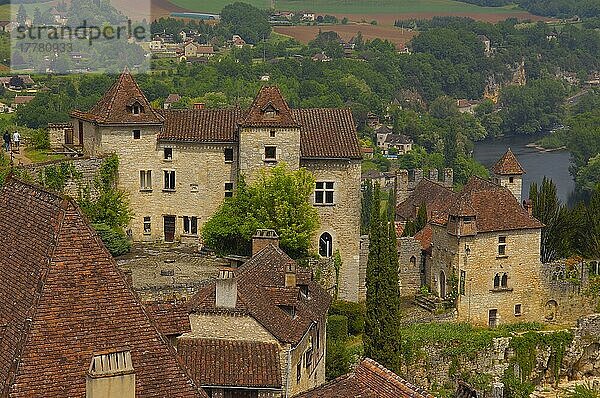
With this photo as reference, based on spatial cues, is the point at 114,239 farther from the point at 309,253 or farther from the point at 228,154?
the point at 309,253

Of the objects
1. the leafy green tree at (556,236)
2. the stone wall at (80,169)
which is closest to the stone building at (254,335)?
the stone wall at (80,169)

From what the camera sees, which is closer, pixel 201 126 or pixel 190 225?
pixel 201 126

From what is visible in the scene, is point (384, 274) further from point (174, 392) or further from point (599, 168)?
point (599, 168)

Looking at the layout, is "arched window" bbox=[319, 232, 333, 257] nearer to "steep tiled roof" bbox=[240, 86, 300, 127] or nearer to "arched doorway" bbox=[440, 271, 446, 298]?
"steep tiled roof" bbox=[240, 86, 300, 127]

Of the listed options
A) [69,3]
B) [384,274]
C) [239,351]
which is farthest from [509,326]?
[69,3]

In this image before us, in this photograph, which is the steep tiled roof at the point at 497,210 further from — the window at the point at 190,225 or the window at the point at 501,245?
the window at the point at 190,225

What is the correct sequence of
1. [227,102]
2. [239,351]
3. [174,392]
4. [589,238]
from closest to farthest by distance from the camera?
[174,392] → [239,351] → [589,238] → [227,102]

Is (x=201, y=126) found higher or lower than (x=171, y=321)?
higher

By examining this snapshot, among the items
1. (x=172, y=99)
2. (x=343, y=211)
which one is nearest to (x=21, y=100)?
(x=172, y=99)
